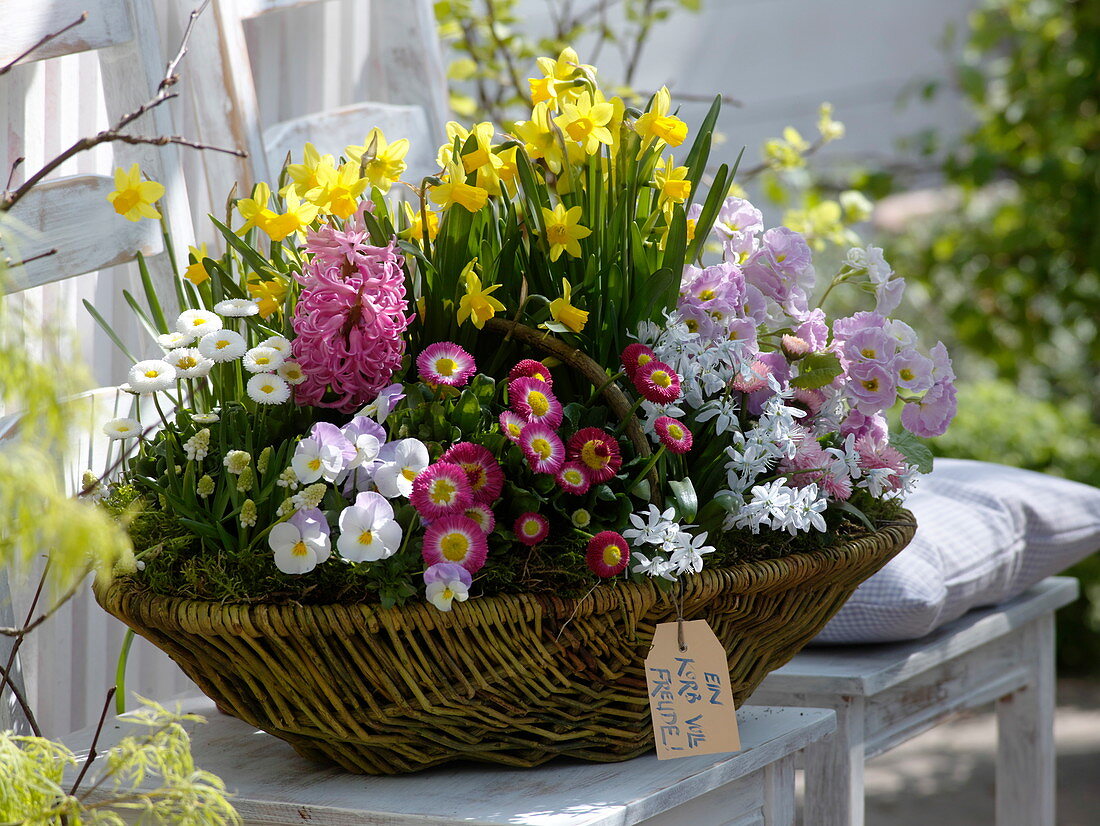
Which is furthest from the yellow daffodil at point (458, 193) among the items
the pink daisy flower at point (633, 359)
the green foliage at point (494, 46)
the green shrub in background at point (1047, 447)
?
the green shrub in background at point (1047, 447)

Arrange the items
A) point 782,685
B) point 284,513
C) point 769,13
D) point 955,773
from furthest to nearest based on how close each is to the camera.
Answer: point 769,13
point 955,773
point 782,685
point 284,513

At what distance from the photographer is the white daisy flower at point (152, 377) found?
756mm

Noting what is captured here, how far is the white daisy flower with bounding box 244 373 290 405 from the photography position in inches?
29.3

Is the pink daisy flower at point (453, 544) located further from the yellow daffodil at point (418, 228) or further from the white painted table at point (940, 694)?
the white painted table at point (940, 694)

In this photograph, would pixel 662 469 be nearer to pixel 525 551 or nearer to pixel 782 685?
pixel 525 551

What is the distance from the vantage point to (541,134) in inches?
32.5

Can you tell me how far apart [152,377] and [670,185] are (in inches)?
15.1

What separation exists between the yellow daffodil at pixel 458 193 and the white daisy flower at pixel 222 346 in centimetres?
16

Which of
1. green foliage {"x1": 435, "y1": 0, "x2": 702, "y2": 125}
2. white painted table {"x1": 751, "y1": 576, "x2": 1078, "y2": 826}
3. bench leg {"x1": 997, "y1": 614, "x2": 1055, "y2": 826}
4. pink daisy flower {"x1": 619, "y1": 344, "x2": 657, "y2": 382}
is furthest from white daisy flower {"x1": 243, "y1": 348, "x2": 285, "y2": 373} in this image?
bench leg {"x1": 997, "y1": 614, "x2": 1055, "y2": 826}

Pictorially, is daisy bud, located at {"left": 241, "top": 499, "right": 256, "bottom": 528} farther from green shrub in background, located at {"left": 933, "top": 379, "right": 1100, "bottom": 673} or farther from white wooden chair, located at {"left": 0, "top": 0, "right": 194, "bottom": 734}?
green shrub in background, located at {"left": 933, "top": 379, "right": 1100, "bottom": 673}

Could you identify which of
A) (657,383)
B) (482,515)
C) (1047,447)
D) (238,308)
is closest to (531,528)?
(482,515)

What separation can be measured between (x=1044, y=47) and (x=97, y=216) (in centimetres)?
291

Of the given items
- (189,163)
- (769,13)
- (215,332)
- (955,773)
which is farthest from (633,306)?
(769,13)

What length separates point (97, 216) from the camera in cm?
98
